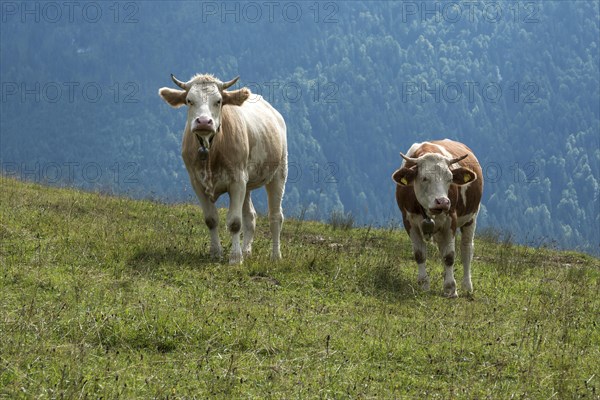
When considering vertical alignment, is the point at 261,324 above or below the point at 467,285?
above

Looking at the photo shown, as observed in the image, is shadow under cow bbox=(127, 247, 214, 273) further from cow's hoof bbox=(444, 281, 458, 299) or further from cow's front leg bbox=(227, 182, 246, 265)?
cow's hoof bbox=(444, 281, 458, 299)

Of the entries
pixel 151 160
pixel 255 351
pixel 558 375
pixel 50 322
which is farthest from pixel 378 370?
pixel 151 160

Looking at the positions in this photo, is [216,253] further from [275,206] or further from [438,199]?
[438,199]

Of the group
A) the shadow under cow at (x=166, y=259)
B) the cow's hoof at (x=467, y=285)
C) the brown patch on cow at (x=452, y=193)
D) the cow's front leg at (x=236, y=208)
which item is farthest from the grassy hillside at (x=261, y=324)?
the brown patch on cow at (x=452, y=193)

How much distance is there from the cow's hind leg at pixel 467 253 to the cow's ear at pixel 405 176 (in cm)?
157

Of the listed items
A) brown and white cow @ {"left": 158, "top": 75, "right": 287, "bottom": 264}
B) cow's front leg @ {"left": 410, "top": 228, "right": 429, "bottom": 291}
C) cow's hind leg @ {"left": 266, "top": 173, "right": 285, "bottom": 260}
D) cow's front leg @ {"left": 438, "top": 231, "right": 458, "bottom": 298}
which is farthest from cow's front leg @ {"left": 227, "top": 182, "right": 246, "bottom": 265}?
cow's front leg @ {"left": 438, "top": 231, "right": 458, "bottom": 298}

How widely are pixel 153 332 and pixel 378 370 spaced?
2067 millimetres

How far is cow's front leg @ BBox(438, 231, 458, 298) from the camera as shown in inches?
435

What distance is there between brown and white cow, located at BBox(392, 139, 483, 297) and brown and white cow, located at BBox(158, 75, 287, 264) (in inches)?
89.7

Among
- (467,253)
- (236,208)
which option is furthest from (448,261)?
(236,208)

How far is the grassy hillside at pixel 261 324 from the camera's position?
20.8ft

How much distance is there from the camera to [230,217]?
11.5 m

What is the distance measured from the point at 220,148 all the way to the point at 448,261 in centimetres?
358

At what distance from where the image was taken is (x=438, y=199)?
10.5m
